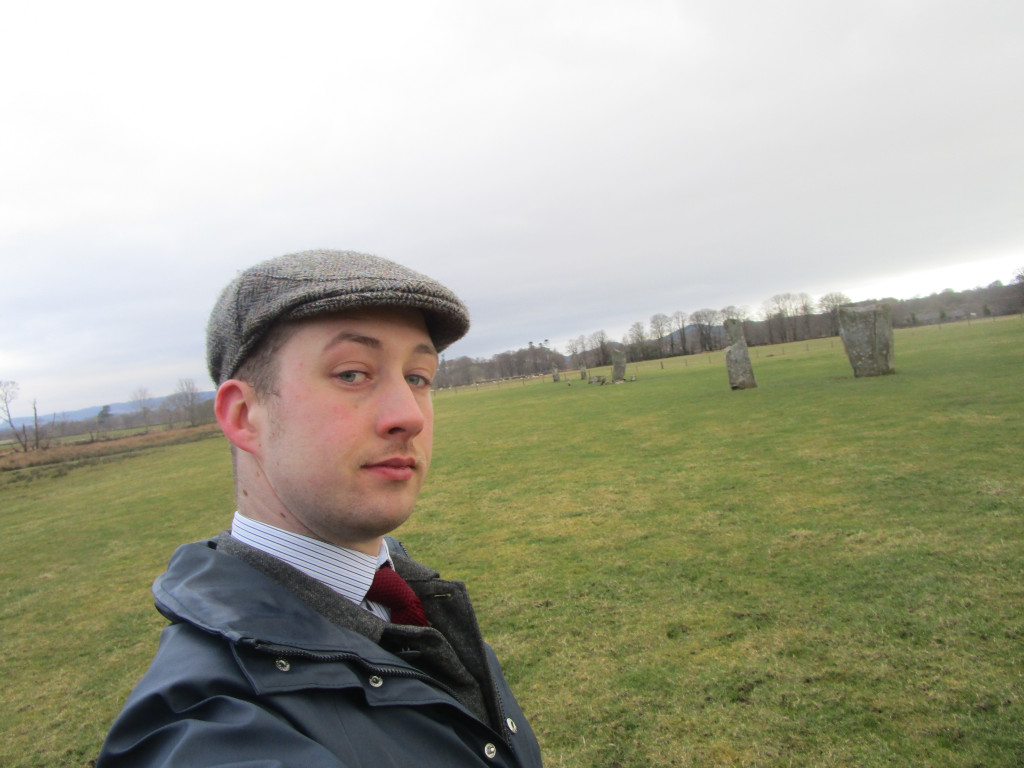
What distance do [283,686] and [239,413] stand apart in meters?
0.65

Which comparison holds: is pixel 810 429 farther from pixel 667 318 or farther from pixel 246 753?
pixel 667 318

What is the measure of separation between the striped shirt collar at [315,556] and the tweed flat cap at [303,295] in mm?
397

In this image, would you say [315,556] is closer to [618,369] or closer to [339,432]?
[339,432]

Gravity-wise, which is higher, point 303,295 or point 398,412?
point 303,295

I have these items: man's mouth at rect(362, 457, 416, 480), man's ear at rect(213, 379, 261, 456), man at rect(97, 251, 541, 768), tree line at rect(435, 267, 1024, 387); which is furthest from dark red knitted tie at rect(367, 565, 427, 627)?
tree line at rect(435, 267, 1024, 387)

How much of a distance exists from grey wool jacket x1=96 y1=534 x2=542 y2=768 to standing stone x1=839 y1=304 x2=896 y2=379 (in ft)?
59.0

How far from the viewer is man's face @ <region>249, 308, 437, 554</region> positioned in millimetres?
1298

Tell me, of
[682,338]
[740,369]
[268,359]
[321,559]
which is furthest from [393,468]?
[682,338]

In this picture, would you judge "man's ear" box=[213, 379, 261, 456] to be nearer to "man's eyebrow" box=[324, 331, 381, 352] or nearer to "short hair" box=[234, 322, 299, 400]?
"short hair" box=[234, 322, 299, 400]

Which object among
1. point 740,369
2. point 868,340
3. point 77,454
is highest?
point 868,340

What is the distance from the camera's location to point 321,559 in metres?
1.36

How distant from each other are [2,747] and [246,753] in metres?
4.32

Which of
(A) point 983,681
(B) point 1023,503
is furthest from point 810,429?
(A) point 983,681

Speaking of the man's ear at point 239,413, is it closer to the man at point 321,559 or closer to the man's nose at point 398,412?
the man at point 321,559
